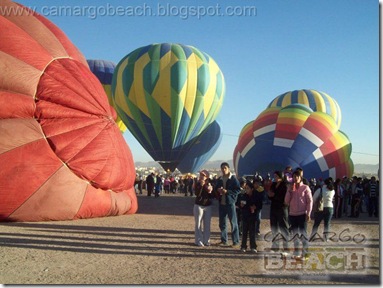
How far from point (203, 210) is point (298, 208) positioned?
1710 millimetres

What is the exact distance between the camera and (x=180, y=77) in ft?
81.8

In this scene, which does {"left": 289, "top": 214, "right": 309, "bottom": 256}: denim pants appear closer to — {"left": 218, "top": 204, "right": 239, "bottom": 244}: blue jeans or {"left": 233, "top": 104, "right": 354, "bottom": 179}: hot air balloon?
{"left": 218, "top": 204, "right": 239, "bottom": 244}: blue jeans

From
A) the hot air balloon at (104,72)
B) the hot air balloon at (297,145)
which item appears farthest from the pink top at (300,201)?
the hot air balloon at (104,72)

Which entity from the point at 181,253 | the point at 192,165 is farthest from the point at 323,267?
the point at 192,165

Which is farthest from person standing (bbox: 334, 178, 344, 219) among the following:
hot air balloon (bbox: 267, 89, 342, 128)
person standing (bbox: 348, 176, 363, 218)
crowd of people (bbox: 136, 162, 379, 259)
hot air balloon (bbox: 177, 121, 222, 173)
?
hot air balloon (bbox: 177, 121, 222, 173)

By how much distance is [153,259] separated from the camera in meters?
6.11

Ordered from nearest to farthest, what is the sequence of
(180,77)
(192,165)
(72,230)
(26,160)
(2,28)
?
(72,230) < (26,160) < (2,28) < (180,77) < (192,165)

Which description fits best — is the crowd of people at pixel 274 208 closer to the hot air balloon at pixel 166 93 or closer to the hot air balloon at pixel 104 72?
the hot air balloon at pixel 166 93

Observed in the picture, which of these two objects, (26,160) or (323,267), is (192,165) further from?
(323,267)

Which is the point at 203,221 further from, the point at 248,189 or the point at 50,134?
the point at 50,134

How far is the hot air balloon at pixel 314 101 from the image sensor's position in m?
30.0

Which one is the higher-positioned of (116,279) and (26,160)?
(26,160)

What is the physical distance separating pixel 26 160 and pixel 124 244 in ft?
10.9

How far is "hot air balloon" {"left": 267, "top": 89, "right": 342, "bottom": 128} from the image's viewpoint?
3005cm
